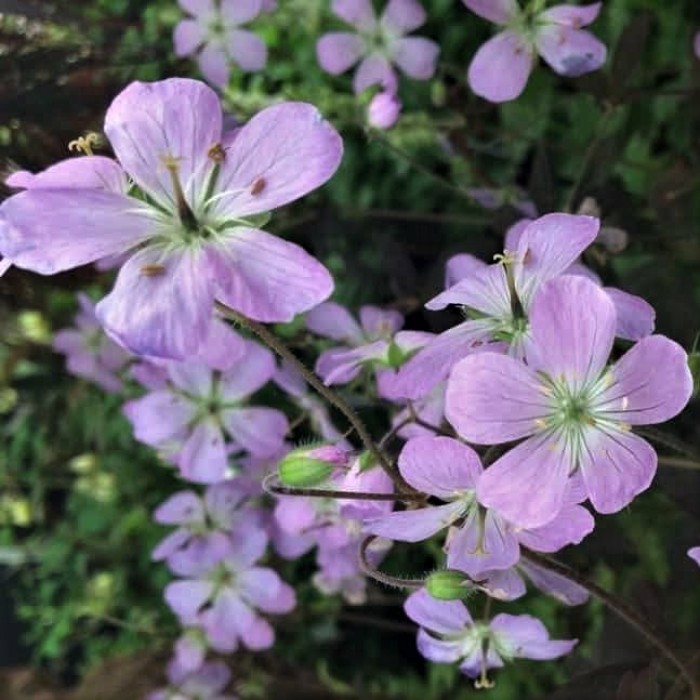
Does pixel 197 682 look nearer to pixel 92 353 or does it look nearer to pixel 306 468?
pixel 92 353

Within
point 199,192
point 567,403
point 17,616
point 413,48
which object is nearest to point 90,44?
point 413,48

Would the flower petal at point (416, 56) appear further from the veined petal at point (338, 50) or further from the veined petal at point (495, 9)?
the veined petal at point (495, 9)

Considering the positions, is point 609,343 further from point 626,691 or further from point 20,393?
point 20,393

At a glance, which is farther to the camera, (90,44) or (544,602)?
(544,602)

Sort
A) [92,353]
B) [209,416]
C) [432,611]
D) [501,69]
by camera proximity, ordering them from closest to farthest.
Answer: [432,611], [501,69], [209,416], [92,353]

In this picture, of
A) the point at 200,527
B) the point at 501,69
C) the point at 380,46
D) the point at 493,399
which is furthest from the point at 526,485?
the point at 380,46

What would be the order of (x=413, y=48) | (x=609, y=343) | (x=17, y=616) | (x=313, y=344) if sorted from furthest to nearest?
(x=17, y=616)
(x=413, y=48)
(x=313, y=344)
(x=609, y=343)

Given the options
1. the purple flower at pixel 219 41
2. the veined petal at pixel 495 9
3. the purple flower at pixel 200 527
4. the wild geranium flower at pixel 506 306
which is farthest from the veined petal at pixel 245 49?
the wild geranium flower at pixel 506 306
